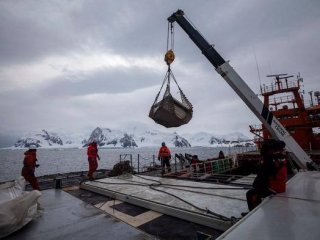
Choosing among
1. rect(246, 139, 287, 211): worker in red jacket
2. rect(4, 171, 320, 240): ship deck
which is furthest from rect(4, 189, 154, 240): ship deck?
rect(246, 139, 287, 211): worker in red jacket

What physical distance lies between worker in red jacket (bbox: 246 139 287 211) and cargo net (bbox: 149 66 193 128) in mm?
3972

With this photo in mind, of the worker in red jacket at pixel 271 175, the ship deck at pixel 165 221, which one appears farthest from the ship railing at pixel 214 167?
the worker in red jacket at pixel 271 175

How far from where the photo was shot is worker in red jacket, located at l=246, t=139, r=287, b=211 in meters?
3.40

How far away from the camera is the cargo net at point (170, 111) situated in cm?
712

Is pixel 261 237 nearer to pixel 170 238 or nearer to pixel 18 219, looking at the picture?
pixel 170 238

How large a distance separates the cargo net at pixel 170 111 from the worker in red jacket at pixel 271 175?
3.97 meters

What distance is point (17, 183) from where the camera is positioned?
5438 millimetres

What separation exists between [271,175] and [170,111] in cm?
413

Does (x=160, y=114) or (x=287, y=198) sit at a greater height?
(x=160, y=114)

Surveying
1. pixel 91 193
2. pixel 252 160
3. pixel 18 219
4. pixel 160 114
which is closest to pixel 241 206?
pixel 160 114

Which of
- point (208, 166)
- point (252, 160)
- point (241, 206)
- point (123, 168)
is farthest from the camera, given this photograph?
point (252, 160)

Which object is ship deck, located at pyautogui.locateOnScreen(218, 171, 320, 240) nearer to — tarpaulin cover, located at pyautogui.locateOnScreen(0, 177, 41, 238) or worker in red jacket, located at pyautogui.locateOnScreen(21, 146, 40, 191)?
tarpaulin cover, located at pyautogui.locateOnScreen(0, 177, 41, 238)

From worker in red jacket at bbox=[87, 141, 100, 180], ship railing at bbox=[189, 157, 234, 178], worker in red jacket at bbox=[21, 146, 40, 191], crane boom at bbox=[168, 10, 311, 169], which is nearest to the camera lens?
crane boom at bbox=[168, 10, 311, 169]

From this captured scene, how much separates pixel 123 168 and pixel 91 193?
13.4 ft
